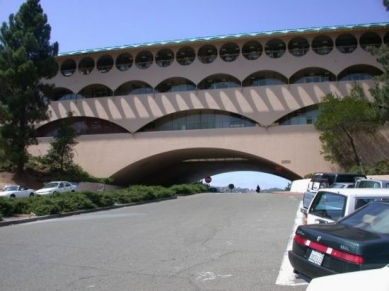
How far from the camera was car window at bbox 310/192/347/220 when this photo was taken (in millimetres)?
8188

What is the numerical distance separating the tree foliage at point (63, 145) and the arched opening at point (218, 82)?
56.3 feet

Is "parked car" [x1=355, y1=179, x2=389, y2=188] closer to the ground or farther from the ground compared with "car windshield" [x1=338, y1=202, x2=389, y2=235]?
closer to the ground

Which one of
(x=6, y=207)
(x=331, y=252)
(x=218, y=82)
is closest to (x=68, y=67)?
(x=218, y=82)

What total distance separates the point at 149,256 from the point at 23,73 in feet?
124

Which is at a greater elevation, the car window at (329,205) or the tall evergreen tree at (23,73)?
the tall evergreen tree at (23,73)

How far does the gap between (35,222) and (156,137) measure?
123 feet

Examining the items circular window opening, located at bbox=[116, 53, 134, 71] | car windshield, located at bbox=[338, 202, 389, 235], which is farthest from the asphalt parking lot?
circular window opening, located at bbox=[116, 53, 134, 71]

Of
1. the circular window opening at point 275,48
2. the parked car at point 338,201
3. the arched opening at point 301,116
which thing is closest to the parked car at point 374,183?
the parked car at point 338,201

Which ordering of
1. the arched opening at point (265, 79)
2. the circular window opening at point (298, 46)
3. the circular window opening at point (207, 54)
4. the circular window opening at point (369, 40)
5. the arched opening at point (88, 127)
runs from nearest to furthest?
the circular window opening at point (369, 40)
the circular window opening at point (298, 46)
the arched opening at point (265, 79)
the circular window opening at point (207, 54)
the arched opening at point (88, 127)

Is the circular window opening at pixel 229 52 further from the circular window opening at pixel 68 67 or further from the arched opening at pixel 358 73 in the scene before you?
the circular window opening at pixel 68 67

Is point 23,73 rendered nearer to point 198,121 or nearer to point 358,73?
point 198,121

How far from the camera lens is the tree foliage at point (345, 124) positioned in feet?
147

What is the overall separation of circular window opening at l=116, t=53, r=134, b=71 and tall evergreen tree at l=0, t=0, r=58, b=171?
13258mm

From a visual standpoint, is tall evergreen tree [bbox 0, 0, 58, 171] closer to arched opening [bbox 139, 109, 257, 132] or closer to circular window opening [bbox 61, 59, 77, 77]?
circular window opening [bbox 61, 59, 77, 77]
